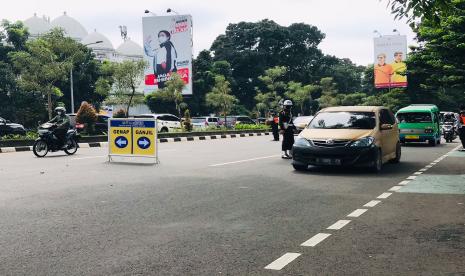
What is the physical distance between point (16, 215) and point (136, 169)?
6.11m

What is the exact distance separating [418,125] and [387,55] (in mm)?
58057

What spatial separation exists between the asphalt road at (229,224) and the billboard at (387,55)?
67.5 metres

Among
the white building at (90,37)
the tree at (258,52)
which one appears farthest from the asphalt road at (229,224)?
the white building at (90,37)

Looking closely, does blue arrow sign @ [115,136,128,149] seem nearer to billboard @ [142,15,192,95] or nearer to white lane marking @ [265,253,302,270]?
white lane marking @ [265,253,302,270]

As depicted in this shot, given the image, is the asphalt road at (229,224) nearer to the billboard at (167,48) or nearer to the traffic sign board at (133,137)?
the traffic sign board at (133,137)

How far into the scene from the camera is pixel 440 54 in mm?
34281

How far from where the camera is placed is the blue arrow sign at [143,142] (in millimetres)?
14959

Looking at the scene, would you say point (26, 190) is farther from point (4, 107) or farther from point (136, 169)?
point (4, 107)

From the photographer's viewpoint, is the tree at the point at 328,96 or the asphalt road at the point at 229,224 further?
the tree at the point at 328,96

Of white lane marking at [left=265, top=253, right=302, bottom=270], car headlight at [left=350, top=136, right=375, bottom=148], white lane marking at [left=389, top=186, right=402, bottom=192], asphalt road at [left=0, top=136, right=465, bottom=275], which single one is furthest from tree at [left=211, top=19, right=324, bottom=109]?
white lane marking at [left=265, top=253, right=302, bottom=270]

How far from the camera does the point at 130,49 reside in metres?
98.2

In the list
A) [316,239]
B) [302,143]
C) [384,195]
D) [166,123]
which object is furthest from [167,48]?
[316,239]

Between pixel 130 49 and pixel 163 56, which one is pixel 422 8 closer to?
pixel 163 56

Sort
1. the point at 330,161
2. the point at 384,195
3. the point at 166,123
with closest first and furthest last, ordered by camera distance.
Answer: the point at 384,195 → the point at 330,161 → the point at 166,123
